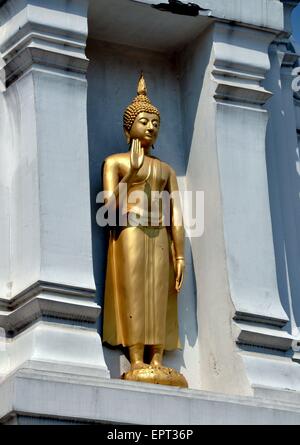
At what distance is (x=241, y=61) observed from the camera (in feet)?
45.6

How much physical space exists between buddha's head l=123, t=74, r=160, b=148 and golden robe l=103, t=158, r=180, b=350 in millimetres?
271

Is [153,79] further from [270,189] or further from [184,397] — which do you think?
[184,397]

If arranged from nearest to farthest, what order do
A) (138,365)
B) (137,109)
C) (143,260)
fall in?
(138,365), (143,260), (137,109)

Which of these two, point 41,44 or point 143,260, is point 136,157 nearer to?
point 143,260

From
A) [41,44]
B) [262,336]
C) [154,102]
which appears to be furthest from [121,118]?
[262,336]

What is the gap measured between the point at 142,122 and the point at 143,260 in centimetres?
120

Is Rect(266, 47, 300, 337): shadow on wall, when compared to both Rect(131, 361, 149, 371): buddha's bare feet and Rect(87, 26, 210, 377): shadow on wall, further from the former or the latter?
Rect(131, 361, 149, 371): buddha's bare feet

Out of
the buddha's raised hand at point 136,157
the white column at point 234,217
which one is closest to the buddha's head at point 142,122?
the buddha's raised hand at point 136,157

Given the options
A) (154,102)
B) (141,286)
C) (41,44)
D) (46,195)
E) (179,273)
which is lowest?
(141,286)

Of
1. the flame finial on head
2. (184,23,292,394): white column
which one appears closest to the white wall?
(184,23,292,394): white column

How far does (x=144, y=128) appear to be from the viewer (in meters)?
13.5

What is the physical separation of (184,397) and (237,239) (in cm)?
179

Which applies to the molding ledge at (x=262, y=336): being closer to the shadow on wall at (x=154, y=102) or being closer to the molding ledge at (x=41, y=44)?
the shadow on wall at (x=154, y=102)

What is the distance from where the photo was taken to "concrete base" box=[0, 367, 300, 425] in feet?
38.2
